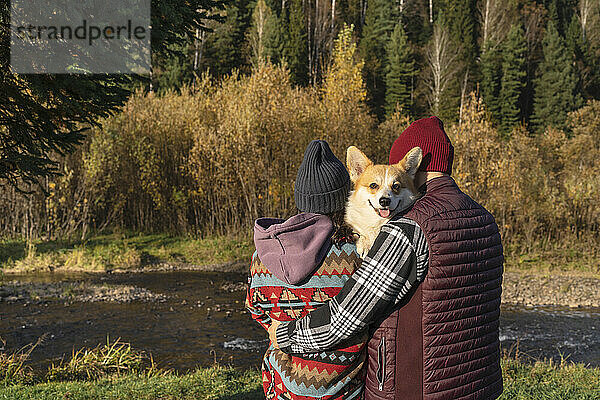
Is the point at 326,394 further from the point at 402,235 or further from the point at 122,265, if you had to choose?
the point at 122,265

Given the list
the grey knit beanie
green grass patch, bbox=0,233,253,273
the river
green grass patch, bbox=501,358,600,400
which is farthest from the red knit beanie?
green grass patch, bbox=0,233,253,273

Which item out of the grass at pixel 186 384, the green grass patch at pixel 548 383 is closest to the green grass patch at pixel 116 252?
the grass at pixel 186 384

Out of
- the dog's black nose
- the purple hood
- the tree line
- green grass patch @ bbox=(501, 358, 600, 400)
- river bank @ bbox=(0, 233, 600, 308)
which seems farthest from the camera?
the tree line

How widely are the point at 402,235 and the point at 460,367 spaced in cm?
52

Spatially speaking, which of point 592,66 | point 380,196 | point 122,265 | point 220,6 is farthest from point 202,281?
point 592,66

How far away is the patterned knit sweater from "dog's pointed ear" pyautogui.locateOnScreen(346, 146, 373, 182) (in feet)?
1.95

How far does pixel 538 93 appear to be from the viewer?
116 ft

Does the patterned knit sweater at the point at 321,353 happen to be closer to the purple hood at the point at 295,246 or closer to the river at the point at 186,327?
the purple hood at the point at 295,246

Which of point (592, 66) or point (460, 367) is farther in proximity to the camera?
point (592, 66)

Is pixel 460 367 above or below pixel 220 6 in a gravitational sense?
below

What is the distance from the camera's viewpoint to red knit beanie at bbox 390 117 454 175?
218 centimetres

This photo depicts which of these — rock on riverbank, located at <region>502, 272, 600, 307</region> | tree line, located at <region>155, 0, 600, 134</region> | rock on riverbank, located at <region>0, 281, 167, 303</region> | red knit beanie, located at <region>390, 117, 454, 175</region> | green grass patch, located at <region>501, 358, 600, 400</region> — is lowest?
rock on riverbank, located at <region>502, 272, 600, 307</region>

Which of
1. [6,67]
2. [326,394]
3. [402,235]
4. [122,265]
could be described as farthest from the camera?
[122,265]

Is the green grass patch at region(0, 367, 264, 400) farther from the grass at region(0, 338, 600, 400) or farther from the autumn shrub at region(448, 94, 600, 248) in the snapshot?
the autumn shrub at region(448, 94, 600, 248)
